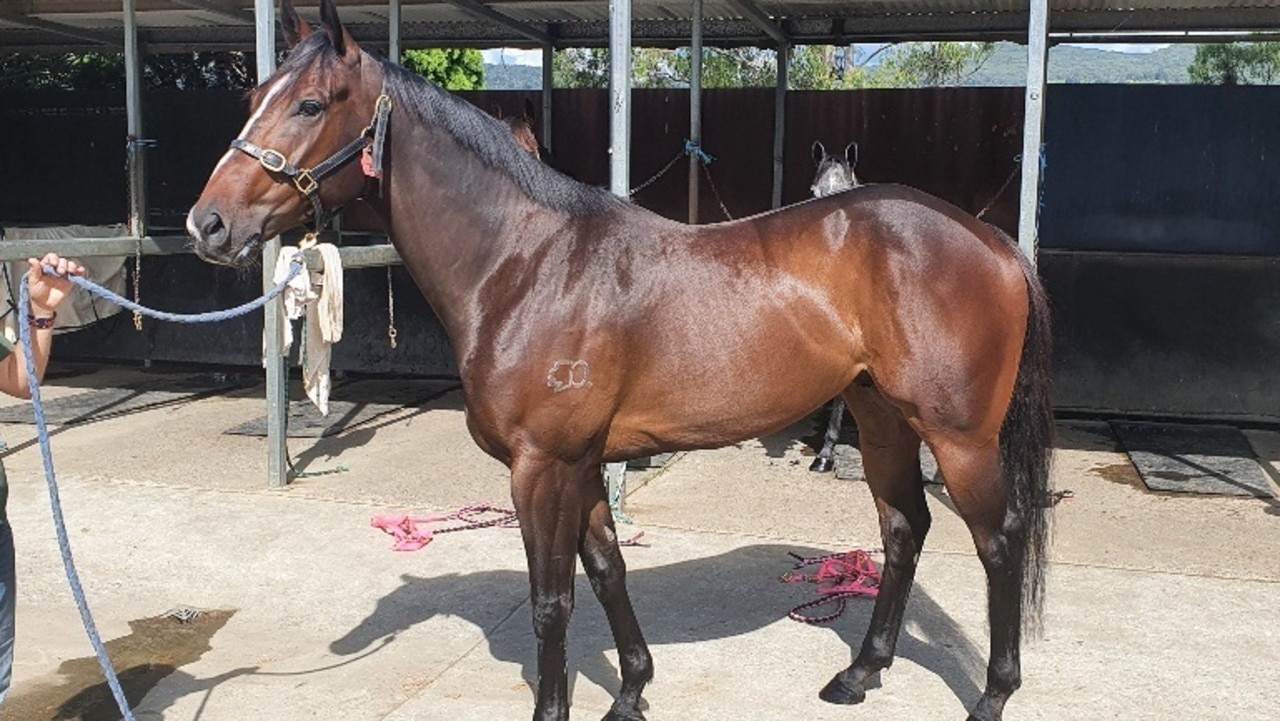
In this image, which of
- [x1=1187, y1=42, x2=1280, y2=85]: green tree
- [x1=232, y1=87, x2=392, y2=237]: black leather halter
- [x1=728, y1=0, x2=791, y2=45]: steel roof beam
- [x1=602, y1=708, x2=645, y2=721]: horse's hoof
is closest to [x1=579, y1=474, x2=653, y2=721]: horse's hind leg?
[x1=602, y1=708, x2=645, y2=721]: horse's hoof

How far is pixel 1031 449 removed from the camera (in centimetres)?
333

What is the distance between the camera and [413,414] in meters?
7.80

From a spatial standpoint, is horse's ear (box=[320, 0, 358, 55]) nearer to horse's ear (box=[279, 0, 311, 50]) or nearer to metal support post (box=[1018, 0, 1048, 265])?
horse's ear (box=[279, 0, 311, 50])

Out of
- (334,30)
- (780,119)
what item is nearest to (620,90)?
(334,30)

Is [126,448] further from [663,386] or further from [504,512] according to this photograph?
[663,386]

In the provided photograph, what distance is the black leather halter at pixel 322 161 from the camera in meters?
2.70

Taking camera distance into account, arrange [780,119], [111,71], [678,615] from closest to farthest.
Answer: [678,615]
[780,119]
[111,71]

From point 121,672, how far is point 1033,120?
3895 mm

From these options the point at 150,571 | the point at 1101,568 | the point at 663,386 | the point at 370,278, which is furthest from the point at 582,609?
the point at 370,278

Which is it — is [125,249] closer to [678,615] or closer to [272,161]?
[678,615]

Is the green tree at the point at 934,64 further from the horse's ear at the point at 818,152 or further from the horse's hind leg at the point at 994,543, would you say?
the horse's hind leg at the point at 994,543

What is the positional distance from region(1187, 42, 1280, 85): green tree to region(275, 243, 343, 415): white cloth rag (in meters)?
13.7

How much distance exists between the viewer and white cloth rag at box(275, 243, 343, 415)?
362cm

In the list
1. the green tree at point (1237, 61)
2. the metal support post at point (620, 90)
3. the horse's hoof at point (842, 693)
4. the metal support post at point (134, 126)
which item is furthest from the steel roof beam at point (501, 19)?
the green tree at point (1237, 61)
